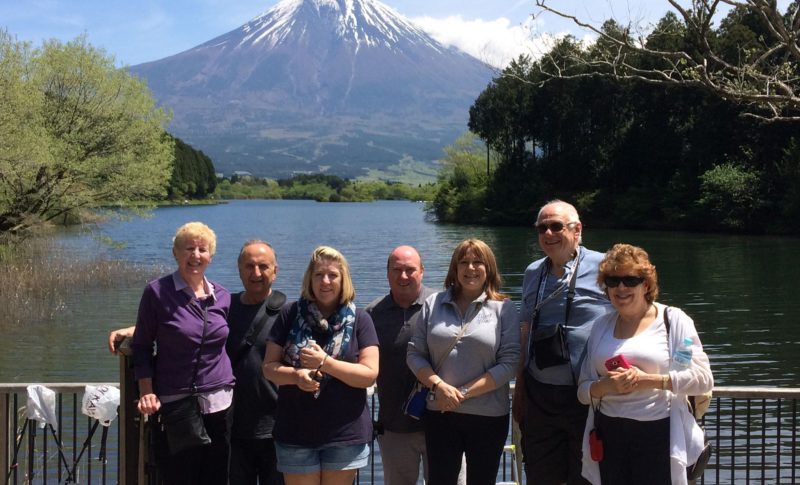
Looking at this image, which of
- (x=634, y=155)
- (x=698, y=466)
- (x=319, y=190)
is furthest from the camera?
(x=319, y=190)

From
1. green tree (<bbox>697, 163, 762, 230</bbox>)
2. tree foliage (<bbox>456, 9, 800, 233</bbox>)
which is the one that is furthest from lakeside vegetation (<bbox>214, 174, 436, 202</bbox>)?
green tree (<bbox>697, 163, 762, 230</bbox>)

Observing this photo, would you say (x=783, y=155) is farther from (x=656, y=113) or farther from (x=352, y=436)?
(x=352, y=436)

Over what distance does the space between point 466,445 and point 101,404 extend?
6.37 ft

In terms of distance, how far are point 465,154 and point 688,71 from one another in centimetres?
7052

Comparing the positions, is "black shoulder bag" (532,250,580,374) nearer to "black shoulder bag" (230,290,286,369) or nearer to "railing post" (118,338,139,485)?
"black shoulder bag" (230,290,286,369)

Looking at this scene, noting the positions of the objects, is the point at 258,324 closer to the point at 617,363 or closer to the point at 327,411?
the point at 327,411

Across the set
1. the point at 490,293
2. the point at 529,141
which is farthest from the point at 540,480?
the point at 529,141

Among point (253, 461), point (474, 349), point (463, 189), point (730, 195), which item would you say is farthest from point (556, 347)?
point (463, 189)

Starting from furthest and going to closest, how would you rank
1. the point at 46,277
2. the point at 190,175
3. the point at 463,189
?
the point at 190,175 → the point at 463,189 → the point at 46,277

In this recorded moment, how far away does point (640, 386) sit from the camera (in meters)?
3.63

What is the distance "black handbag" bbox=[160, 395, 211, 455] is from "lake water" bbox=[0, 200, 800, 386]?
9984 millimetres

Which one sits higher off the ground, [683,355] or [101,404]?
[683,355]

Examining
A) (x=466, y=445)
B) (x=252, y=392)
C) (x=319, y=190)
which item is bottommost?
(x=466, y=445)

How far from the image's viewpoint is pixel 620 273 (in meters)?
3.72
